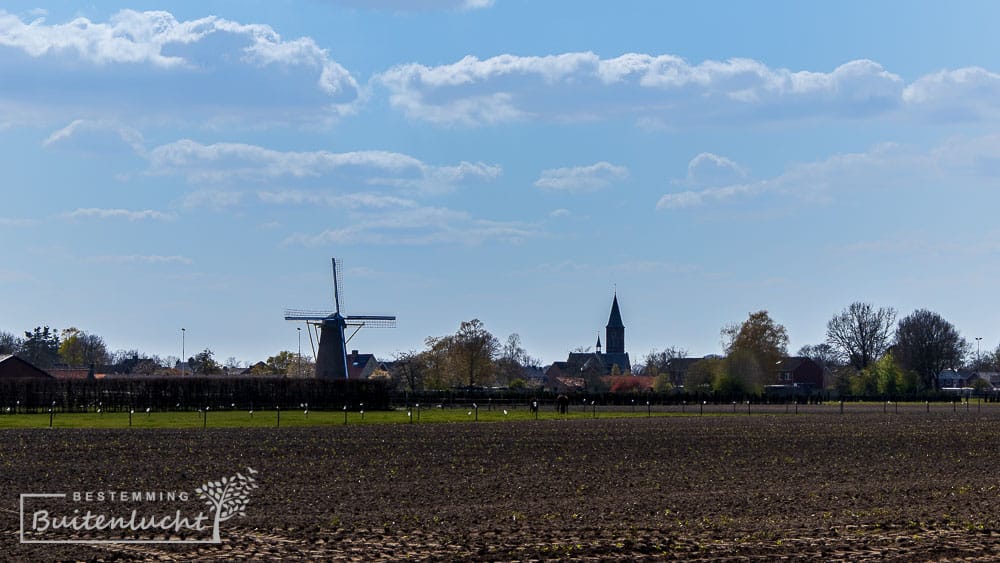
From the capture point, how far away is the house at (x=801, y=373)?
16612 centimetres

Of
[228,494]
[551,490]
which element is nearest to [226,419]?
[228,494]

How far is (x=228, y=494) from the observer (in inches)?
1062

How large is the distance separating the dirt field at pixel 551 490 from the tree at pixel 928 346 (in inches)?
4071

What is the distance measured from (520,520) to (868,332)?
13780 centimetres

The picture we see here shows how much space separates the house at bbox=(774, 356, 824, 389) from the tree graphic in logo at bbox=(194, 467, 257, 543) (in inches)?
5579

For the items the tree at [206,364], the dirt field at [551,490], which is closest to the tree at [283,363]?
the tree at [206,364]

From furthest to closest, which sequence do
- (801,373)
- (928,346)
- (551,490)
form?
(801,373) → (928,346) → (551,490)

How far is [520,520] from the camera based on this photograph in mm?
22234

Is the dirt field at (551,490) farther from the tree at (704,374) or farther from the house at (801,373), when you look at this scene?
the house at (801,373)

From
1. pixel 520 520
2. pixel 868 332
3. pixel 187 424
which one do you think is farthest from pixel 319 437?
pixel 868 332

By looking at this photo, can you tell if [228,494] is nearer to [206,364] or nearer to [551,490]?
[551,490]

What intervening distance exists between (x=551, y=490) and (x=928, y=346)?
13085 cm

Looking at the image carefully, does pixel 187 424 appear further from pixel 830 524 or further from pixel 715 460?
pixel 830 524

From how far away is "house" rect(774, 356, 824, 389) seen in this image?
166125 millimetres
